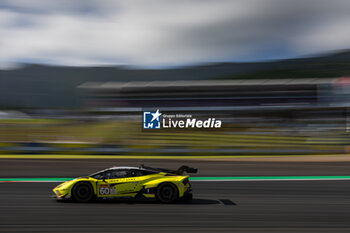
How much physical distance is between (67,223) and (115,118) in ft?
67.8

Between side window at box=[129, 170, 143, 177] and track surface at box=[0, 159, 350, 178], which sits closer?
side window at box=[129, 170, 143, 177]

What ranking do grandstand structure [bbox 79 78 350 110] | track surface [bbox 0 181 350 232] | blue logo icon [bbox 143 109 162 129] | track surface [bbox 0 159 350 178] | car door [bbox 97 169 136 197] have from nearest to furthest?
track surface [bbox 0 181 350 232] → car door [bbox 97 169 136 197] → track surface [bbox 0 159 350 178] → blue logo icon [bbox 143 109 162 129] → grandstand structure [bbox 79 78 350 110]

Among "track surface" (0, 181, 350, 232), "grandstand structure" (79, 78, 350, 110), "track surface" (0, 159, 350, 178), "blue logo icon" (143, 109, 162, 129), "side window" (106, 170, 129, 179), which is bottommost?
"track surface" (0, 181, 350, 232)

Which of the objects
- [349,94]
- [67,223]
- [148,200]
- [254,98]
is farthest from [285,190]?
[349,94]

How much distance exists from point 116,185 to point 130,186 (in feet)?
0.96

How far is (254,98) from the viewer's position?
27.3m

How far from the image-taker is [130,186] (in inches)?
303

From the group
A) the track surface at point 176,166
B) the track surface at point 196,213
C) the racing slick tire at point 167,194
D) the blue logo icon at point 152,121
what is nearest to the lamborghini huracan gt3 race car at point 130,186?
the racing slick tire at point 167,194

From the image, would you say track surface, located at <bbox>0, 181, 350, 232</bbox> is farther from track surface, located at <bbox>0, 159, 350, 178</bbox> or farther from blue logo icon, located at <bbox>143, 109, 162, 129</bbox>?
→ blue logo icon, located at <bbox>143, 109, 162, 129</bbox>

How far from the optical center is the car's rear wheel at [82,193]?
7.80m

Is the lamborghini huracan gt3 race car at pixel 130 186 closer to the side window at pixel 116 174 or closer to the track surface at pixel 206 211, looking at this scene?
the side window at pixel 116 174

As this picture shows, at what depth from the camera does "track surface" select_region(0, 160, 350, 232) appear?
626 cm

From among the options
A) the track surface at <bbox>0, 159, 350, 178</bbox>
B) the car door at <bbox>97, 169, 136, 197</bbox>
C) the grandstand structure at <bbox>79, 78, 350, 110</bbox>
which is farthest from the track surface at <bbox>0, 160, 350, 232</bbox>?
the grandstand structure at <bbox>79, 78, 350, 110</bbox>

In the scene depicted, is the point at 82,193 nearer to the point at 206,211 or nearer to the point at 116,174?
the point at 116,174
